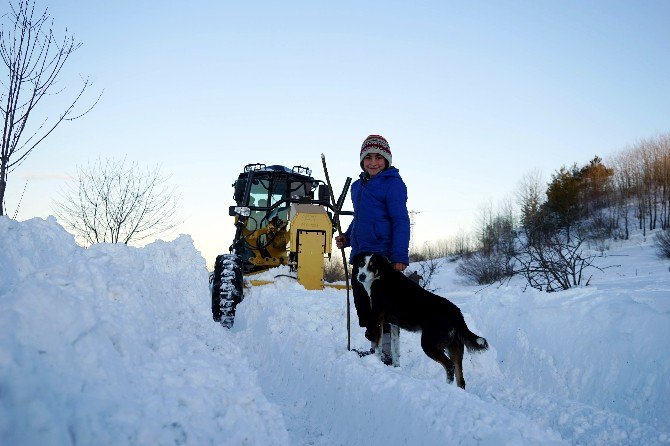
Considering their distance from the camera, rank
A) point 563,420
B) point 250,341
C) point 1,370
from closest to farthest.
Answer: point 1,370
point 563,420
point 250,341

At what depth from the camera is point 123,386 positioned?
1865 mm

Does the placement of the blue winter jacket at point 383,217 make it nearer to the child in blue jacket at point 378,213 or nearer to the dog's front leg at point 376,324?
the child in blue jacket at point 378,213

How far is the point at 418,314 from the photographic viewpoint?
12.7 ft

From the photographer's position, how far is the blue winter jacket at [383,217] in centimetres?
420

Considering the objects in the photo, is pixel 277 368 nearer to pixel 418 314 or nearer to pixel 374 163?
pixel 418 314

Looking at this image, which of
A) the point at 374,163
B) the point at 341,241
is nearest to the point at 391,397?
the point at 341,241

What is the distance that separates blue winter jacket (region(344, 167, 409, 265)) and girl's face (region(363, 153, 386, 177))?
10 cm

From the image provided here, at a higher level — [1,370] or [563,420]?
[1,370]

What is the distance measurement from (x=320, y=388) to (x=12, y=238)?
9.18ft

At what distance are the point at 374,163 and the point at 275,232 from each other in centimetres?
413

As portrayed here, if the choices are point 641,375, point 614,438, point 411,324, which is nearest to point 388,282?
point 411,324

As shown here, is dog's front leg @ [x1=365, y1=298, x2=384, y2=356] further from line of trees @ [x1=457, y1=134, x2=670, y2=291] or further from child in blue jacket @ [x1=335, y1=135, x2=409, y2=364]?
line of trees @ [x1=457, y1=134, x2=670, y2=291]

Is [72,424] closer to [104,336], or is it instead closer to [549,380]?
[104,336]

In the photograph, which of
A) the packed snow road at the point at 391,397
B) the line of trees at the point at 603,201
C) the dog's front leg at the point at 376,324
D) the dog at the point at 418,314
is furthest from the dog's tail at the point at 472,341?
the line of trees at the point at 603,201
